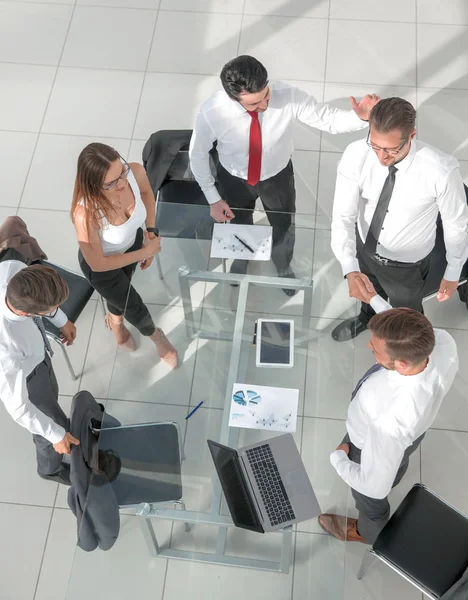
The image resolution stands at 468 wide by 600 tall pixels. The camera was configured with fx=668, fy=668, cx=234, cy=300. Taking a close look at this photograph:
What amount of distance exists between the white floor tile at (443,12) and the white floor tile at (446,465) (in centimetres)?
321

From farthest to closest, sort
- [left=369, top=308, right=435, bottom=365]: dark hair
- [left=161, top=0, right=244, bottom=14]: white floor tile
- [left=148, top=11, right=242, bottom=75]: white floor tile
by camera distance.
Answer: [left=161, top=0, right=244, bottom=14]: white floor tile < [left=148, top=11, right=242, bottom=75]: white floor tile < [left=369, top=308, right=435, bottom=365]: dark hair

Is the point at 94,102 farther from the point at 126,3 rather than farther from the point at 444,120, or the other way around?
the point at 444,120

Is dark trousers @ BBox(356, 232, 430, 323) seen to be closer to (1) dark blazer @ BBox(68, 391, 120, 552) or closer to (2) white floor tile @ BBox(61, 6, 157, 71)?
(1) dark blazer @ BBox(68, 391, 120, 552)

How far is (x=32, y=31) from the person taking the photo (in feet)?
17.1

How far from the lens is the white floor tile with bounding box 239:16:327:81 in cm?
487

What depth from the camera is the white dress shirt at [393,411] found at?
2262 millimetres

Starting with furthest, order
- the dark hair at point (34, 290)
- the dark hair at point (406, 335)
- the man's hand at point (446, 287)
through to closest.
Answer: the man's hand at point (446, 287) < the dark hair at point (34, 290) < the dark hair at point (406, 335)

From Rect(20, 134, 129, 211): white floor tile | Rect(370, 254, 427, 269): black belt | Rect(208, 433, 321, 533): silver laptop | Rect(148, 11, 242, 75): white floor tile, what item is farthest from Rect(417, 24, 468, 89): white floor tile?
Rect(208, 433, 321, 533): silver laptop

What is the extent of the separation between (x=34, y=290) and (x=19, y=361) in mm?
348

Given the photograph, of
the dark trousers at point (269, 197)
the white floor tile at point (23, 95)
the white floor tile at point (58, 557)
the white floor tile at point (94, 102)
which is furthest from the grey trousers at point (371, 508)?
the white floor tile at point (23, 95)

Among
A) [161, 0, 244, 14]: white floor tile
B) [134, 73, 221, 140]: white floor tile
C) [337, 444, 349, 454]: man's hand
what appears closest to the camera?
[337, 444, 349, 454]: man's hand

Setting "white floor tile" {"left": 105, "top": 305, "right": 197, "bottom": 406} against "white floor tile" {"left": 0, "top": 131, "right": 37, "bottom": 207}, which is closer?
"white floor tile" {"left": 105, "top": 305, "right": 197, "bottom": 406}

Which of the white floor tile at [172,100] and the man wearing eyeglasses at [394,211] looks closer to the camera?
the man wearing eyeglasses at [394,211]

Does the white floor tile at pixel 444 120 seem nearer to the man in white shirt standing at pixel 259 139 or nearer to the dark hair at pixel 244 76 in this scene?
the man in white shirt standing at pixel 259 139
